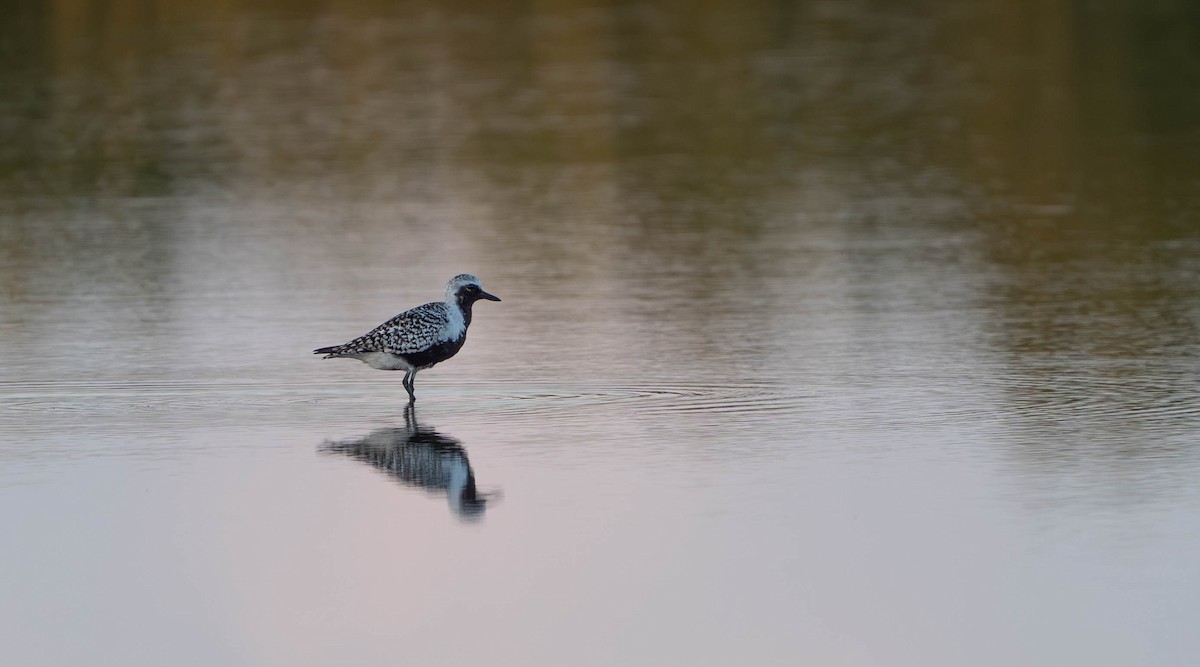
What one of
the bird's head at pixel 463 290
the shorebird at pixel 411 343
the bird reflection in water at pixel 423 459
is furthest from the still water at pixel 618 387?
the bird's head at pixel 463 290

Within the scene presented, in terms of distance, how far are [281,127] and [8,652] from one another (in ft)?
78.6

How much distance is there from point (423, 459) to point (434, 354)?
6.74ft

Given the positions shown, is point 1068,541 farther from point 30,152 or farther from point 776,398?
point 30,152

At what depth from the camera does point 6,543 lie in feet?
31.0

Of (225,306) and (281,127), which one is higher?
(281,127)

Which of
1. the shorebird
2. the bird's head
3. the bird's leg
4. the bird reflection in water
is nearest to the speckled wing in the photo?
the shorebird

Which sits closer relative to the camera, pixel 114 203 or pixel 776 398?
pixel 776 398

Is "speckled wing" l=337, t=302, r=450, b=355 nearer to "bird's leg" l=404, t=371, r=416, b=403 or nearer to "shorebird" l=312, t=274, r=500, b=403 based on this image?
"shorebird" l=312, t=274, r=500, b=403

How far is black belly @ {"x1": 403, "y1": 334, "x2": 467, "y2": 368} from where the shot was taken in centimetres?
1296

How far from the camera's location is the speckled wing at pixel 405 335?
42.4 feet

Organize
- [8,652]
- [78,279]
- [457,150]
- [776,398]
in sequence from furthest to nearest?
[457,150]
[78,279]
[776,398]
[8,652]

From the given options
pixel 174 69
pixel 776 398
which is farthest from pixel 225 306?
pixel 174 69

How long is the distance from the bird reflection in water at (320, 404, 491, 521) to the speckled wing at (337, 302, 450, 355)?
730mm

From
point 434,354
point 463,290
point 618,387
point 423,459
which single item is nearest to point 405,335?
point 434,354
